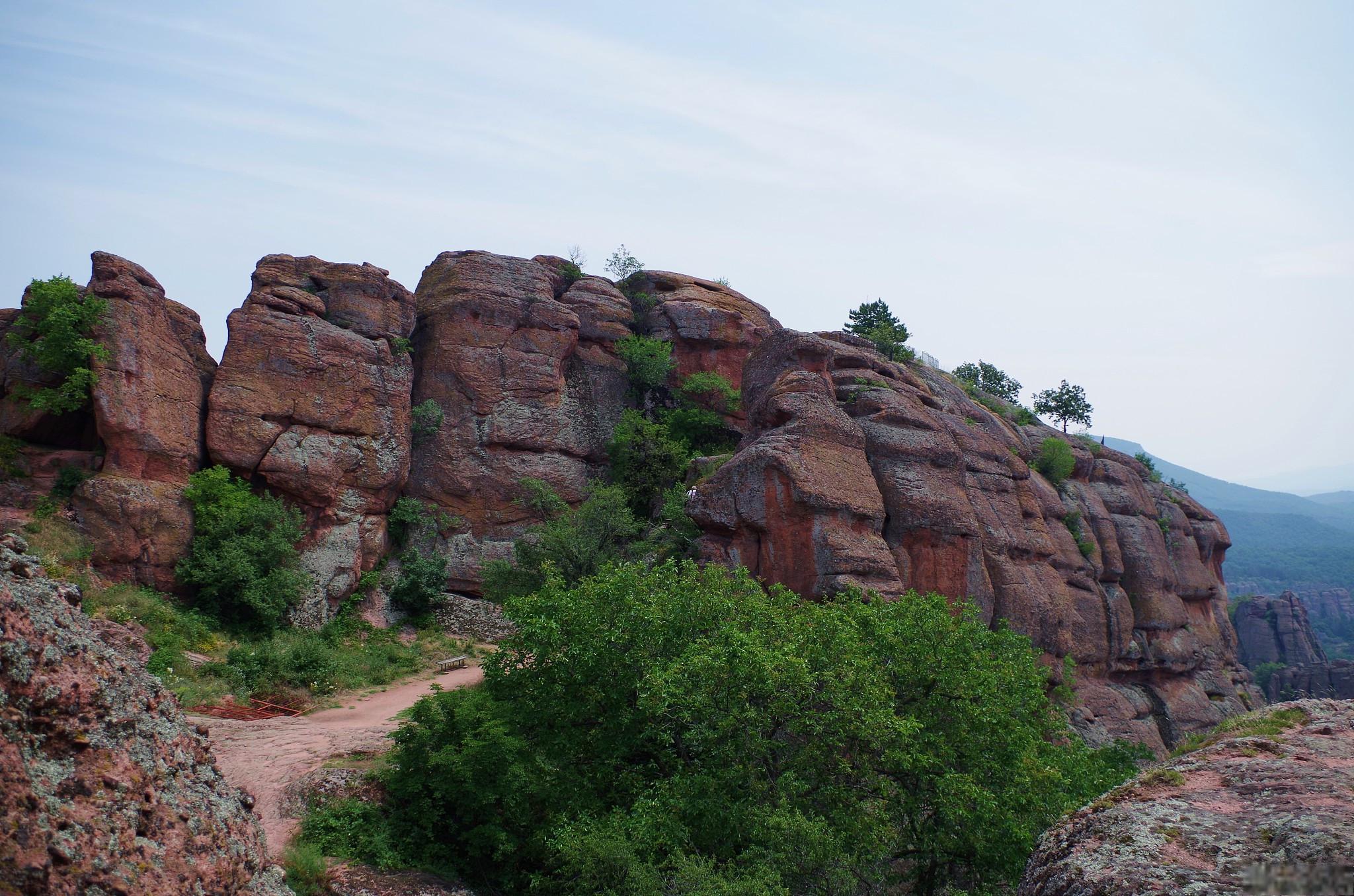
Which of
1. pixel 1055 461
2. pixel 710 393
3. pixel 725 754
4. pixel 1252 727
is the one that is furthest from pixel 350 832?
pixel 1055 461

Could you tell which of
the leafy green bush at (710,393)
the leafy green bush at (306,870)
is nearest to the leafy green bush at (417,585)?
the leafy green bush at (710,393)

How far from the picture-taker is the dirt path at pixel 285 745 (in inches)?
627

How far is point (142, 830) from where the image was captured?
6.47 metres

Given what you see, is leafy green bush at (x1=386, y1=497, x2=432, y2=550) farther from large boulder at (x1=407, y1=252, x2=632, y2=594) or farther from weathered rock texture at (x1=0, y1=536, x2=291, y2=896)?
weathered rock texture at (x1=0, y1=536, x2=291, y2=896)

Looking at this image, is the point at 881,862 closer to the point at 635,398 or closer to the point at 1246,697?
the point at 635,398

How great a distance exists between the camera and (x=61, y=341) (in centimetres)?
2439

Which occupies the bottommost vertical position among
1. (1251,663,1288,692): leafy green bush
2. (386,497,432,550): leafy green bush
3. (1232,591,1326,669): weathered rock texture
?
(1251,663,1288,692): leafy green bush

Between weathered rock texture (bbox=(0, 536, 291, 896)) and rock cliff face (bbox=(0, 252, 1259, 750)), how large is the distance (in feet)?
60.9

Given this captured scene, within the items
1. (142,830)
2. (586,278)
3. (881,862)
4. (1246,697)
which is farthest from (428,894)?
(1246,697)

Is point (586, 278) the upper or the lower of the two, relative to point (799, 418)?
upper

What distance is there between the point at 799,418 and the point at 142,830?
21853 millimetres

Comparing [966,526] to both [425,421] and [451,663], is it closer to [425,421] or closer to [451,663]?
[451,663]

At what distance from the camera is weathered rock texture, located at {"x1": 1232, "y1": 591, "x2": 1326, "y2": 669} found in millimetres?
72000

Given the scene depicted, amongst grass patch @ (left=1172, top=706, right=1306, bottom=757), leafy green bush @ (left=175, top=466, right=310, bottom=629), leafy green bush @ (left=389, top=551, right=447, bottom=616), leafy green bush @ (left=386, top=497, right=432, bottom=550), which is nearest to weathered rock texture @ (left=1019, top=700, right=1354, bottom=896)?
grass patch @ (left=1172, top=706, right=1306, bottom=757)
